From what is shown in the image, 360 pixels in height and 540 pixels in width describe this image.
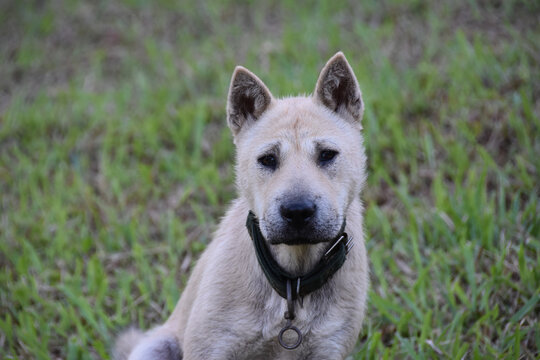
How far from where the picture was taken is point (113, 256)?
5.30m

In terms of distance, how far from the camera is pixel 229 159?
6410mm

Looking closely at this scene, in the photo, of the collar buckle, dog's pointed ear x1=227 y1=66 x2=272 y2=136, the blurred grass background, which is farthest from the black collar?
the blurred grass background

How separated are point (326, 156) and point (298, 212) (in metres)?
0.51

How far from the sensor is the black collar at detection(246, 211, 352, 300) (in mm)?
3254

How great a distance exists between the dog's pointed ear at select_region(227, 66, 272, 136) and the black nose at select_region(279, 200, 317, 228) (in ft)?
2.98

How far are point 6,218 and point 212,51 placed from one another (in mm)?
3993

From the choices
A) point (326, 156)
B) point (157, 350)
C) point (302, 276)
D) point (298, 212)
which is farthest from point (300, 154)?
point (157, 350)

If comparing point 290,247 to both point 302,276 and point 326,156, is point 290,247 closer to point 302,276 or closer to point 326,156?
point 302,276

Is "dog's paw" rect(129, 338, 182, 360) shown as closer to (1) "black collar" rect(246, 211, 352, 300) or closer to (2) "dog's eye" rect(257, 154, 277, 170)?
(1) "black collar" rect(246, 211, 352, 300)

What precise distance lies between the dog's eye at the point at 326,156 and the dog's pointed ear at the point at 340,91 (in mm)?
423

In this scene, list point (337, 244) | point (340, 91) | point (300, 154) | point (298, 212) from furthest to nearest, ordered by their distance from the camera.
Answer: point (340, 91) < point (337, 244) < point (300, 154) < point (298, 212)

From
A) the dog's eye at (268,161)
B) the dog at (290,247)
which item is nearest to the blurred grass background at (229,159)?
the dog at (290,247)

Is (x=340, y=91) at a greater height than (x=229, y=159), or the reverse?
(x=340, y=91)

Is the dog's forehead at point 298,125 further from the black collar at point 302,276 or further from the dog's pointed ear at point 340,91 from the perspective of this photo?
the black collar at point 302,276
